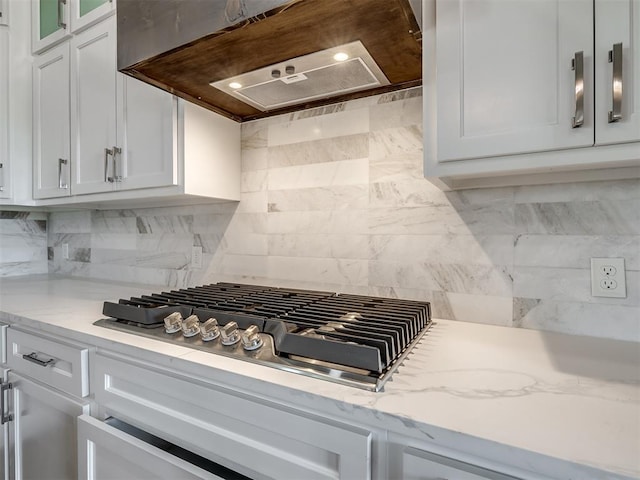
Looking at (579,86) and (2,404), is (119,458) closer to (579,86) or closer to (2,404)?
(2,404)

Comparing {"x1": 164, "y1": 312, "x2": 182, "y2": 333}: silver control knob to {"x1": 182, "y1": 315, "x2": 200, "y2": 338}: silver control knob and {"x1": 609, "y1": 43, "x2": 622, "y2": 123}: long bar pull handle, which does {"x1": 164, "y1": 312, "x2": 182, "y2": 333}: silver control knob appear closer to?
{"x1": 182, "y1": 315, "x2": 200, "y2": 338}: silver control knob

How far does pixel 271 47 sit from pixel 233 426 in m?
0.96

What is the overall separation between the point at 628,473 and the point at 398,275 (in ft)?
2.74

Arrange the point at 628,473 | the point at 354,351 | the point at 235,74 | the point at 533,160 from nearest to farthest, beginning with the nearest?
the point at 628,473, the point at 354,351, the point at 533,160, the point at 235,74

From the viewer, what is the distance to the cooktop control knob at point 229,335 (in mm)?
799

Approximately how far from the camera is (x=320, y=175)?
4.49 feet

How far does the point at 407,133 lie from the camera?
3.93ft

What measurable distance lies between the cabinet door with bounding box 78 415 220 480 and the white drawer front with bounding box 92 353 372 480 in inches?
1.5

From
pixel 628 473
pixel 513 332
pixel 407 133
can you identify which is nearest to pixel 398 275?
pixel 513 332

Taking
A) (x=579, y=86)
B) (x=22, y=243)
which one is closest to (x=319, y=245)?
(x=579, y=86)

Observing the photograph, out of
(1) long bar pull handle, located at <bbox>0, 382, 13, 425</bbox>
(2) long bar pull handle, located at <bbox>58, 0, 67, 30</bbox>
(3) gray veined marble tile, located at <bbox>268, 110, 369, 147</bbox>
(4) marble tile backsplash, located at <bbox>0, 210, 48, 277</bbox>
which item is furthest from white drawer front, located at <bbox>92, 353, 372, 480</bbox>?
(4) marble tile backsplash, located at <bbox>0, 210, 48, 277</bbox>

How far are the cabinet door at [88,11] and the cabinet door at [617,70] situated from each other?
174cm

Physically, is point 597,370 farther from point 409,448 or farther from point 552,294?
point 409,448

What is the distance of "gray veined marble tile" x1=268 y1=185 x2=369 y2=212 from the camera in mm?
1288
